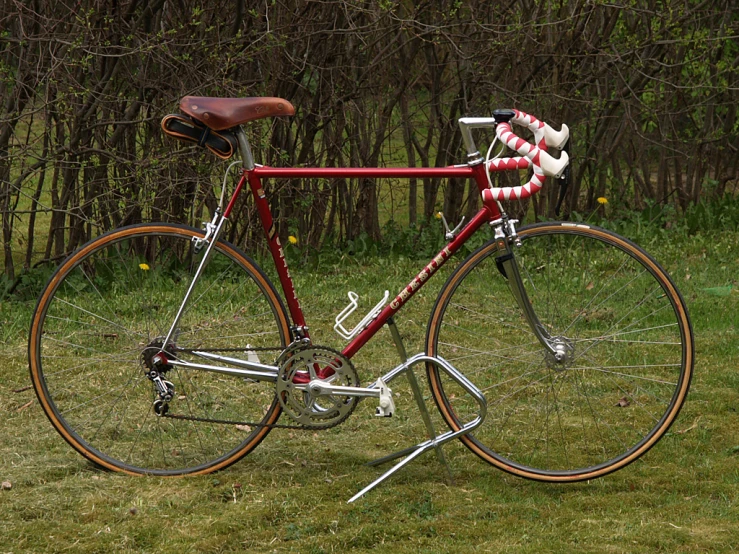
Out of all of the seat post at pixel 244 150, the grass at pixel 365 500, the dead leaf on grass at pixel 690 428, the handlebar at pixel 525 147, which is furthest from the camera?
the dead leaf on grass at pixel 690 428

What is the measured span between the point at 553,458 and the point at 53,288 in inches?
73.3

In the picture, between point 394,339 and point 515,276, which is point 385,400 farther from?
point 515,276

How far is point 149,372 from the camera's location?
12.0 feet

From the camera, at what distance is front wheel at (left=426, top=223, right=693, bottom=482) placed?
3.58 metres

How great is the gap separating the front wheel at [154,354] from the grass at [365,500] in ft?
0.46

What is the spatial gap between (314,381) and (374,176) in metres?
0.70

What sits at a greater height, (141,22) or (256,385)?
(141,22)

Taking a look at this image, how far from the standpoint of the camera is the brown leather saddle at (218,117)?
135 inches

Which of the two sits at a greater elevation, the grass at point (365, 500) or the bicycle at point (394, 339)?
the bicycle at point (394, 339)

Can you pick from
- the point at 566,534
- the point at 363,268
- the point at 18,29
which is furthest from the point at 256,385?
A: the point at 18,29

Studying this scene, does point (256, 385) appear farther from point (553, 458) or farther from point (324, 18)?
point (324, 18)

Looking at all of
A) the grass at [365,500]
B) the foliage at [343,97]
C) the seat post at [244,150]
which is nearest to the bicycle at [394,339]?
the seat post at [244,150]

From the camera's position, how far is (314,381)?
11.6 feet

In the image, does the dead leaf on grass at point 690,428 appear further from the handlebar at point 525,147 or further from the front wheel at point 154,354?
the front wheel at point 154,354
